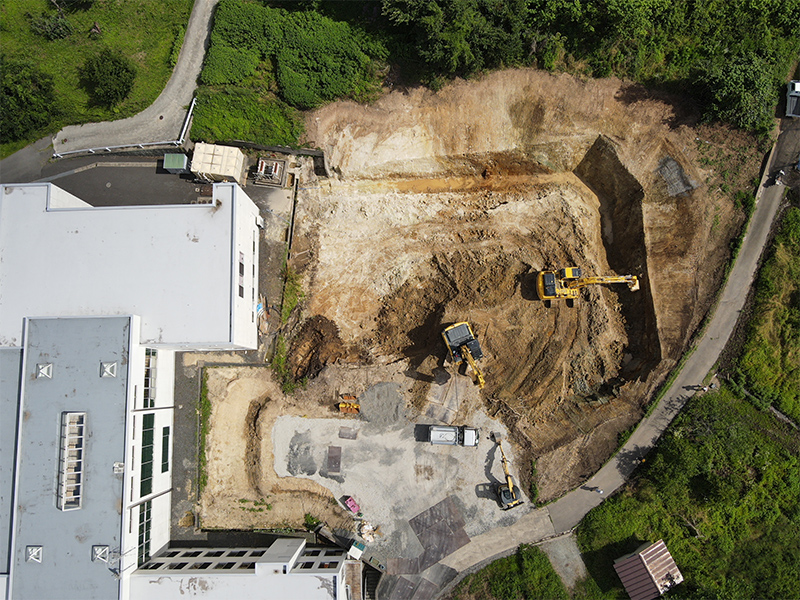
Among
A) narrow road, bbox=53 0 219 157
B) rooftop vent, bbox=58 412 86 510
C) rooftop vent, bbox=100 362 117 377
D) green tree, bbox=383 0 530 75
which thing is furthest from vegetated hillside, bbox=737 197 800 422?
narrow road, bbox=53 0 219 157

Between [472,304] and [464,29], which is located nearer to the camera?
[464,29]

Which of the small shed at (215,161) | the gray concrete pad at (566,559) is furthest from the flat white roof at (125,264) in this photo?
the gray concrete pad at (566,559)

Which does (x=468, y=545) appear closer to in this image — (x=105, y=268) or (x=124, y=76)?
(x=105, y=268)

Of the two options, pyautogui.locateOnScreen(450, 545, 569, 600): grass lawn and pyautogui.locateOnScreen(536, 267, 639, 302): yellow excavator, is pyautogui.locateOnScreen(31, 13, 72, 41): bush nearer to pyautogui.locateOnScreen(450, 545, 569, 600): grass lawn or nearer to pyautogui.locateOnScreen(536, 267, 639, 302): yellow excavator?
pyautogui.locateOnScreen(536, 267, 639, 302): yellow excavator

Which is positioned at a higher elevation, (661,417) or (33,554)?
(661,417)

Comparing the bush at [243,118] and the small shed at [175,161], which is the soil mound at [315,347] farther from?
the small shed at [175,161]

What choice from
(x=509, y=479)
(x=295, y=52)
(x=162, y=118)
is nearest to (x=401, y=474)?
(x=509, y=479)

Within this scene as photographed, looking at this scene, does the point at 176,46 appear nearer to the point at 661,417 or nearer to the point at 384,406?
the point at 384,406

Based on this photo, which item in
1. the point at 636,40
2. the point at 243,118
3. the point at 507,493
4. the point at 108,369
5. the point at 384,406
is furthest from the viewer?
the point at 243,118
